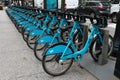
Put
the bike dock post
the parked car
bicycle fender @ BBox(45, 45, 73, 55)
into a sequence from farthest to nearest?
the parked car, the bike dock post, bicycle fender @ BBox(45, 45, 73, 55)

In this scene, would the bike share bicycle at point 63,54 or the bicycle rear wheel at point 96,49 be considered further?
the bicycle rear wheel at point 96,49

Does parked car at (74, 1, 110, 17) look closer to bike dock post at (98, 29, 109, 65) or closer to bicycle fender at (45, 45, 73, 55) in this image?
bike dock post at (98, 29, 109, 65)

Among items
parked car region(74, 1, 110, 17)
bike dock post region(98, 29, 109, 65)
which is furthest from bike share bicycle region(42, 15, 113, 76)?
parked car region(74, 1, 110, 17)

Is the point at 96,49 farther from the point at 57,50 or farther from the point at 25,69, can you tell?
the point at 25,69

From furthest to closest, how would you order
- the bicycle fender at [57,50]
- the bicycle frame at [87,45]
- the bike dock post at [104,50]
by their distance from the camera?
1. the bike dock post at [104,50]
2. the bicycle frame at [87,45]
3. the bicycle fender at [57,50]

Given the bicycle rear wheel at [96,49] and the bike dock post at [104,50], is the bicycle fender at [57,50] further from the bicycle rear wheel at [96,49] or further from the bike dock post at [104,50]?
the bike dock post at [104,50]

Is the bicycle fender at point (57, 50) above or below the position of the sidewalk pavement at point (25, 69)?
above


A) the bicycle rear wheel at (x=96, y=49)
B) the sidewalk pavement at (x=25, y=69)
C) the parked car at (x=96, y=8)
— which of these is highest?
the parked car at (x=96, y=8)

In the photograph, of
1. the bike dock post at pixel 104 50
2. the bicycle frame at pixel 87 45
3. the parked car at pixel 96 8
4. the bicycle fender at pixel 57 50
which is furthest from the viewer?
the parked car at pixel 96 8

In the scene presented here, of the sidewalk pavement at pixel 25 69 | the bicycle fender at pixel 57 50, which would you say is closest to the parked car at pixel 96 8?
the sidewalk pavement at pixel 25 69

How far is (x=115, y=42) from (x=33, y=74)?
6.25 feet

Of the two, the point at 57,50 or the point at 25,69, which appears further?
the point at 25,69

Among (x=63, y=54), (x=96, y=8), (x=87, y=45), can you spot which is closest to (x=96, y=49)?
(x=87, y=45)

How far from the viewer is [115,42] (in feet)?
12.2
